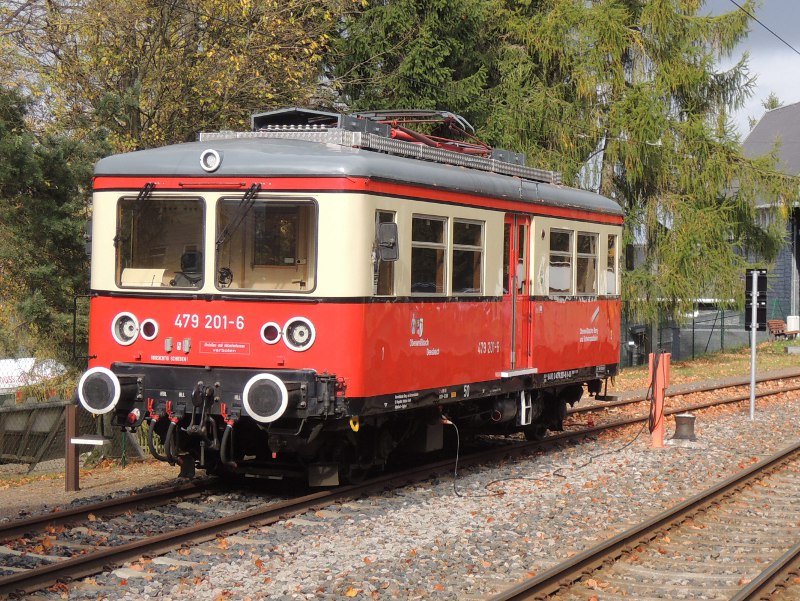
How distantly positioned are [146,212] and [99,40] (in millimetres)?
9296

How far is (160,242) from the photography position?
1049 centimetres

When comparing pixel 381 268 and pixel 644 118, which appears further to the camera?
pixel 644 118

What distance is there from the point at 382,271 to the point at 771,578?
426 cm

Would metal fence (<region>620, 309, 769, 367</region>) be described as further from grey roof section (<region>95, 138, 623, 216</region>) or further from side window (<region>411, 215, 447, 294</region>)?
grey roof section (<region>95, 138, 623, 216</region>)

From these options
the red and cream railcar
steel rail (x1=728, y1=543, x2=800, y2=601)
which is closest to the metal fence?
the red and cream railcar

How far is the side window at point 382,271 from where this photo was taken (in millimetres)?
10117

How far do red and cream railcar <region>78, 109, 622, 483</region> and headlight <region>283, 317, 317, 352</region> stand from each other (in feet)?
0.05

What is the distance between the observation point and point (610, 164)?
29.8 meters

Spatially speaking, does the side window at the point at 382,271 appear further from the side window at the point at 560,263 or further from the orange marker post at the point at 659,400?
the orange marker post at the point at 659,400

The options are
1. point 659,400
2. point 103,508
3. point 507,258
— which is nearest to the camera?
point 103,508

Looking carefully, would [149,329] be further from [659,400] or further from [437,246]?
[659,400]

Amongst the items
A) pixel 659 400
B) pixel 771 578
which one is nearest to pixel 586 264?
pixel 659 400

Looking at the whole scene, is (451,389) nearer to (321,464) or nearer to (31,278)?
(321,464)

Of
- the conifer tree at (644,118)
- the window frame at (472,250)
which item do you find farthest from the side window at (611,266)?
the conifer tree at (644,118)
